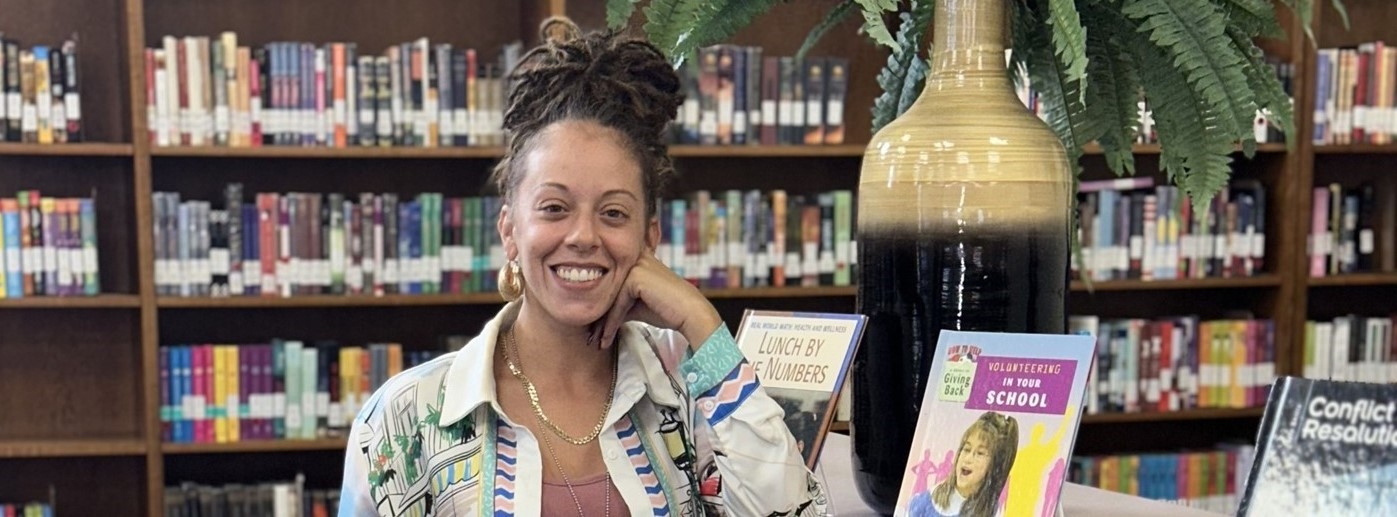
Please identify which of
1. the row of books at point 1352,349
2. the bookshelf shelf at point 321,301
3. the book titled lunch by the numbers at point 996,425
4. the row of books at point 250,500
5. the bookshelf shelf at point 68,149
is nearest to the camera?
the book titled lunch by the numbers at point 996,425

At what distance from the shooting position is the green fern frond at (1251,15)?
3.98ft

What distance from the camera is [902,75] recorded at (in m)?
1.33

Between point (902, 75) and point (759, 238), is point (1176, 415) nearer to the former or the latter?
point (759, 238)

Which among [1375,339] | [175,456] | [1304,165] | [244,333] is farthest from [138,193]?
[1375,339]

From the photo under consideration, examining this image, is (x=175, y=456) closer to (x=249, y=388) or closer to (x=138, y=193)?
(x=249, y=388)

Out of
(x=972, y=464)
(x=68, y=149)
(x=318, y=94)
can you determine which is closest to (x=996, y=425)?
(x=972, y=464)

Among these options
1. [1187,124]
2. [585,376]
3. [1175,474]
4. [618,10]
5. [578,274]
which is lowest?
[1175,474]

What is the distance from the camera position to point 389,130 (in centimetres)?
312

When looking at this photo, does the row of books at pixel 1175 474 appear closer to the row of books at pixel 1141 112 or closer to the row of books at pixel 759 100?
the row of books at pixel 759 100

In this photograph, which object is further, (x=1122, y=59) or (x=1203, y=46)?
(x=1122, y=59)

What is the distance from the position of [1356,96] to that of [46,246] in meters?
3.35

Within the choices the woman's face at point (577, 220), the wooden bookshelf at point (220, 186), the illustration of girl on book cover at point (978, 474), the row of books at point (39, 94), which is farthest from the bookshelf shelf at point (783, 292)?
the illustration of girl on book cover at point (978, 474)

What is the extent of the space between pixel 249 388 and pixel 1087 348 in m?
2.60

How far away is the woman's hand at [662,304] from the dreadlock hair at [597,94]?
0.08m
